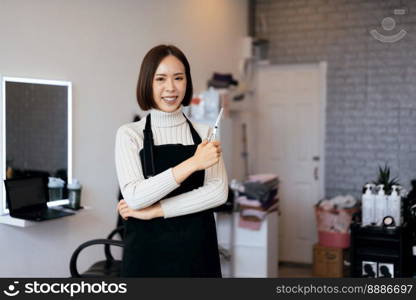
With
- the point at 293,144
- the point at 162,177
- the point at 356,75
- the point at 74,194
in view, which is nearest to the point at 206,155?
the point at 162,177

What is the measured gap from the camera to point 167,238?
1.66 meters

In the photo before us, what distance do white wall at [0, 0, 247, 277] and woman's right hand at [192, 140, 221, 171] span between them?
1714mm

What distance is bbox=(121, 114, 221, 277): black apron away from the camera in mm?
1662

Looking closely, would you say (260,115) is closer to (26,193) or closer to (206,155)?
(26,193)

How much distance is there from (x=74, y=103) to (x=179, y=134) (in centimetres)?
182

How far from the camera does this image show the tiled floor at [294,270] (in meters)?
5.14

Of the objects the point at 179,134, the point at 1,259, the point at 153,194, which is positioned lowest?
the point at 1,259

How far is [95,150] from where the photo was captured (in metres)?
3.56

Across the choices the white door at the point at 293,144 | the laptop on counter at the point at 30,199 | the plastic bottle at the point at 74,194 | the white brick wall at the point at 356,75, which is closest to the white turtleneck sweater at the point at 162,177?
the laptop on counter at the point at 30,199

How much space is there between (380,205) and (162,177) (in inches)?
95.0

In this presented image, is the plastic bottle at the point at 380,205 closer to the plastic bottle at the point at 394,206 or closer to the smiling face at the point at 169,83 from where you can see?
the plastic bottle at the point at 394,206

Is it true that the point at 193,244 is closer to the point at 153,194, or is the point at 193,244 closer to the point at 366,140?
the point at 153,194

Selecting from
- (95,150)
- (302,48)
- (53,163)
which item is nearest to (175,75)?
(53,163)

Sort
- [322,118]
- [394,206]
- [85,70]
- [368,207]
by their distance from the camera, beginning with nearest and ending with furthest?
[85,70] < [394,206] < [368,207] < [322,118]
